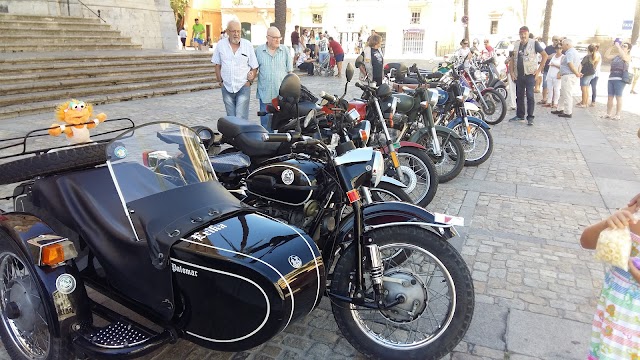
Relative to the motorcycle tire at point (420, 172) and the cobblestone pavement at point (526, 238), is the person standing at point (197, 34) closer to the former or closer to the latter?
the cobblestone pavement at point (526, 238)

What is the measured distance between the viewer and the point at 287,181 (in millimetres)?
3082

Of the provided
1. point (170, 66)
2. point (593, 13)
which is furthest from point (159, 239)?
point (593, 13)

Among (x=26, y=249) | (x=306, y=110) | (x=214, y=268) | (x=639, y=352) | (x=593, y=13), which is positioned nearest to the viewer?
(x=639, y=352)

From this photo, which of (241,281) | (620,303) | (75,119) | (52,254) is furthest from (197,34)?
(620,303)

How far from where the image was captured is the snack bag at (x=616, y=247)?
69.9 inches

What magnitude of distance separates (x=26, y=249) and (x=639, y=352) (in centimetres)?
278

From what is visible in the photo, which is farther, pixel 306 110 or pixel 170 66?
pixel 170 66

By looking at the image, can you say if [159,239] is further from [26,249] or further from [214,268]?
[26,249]

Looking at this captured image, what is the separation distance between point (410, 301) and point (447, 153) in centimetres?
378

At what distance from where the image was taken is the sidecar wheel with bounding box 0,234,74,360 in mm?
2443

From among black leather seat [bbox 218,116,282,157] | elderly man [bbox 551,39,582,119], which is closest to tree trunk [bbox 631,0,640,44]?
elderly man [bbox 551,39,582,119]

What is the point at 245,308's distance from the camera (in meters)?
2.19

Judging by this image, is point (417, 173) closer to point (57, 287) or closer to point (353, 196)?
point (353, 196)

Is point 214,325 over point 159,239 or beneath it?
beneath
